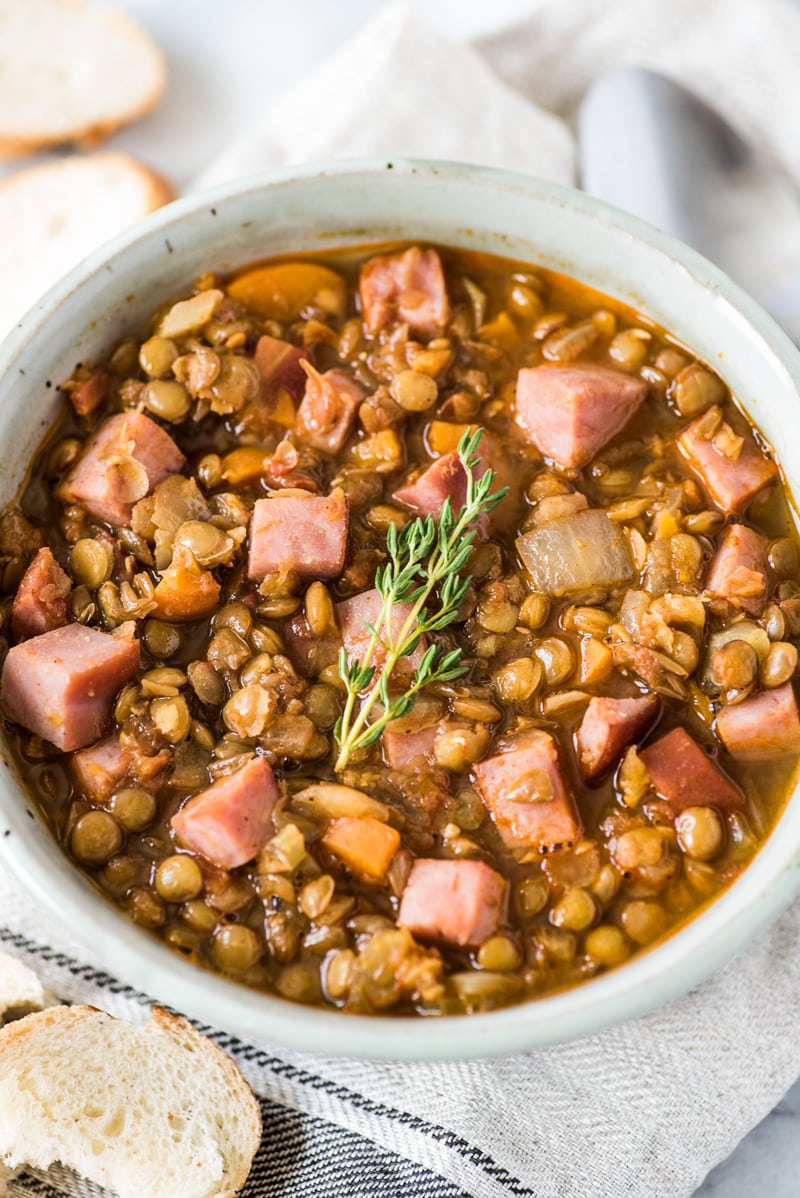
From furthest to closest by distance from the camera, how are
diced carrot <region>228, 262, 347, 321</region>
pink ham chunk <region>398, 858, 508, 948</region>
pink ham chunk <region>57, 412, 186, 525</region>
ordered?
diced carrot <region>228, 262, 347, 321</region> < pink ham chunk <region>57, 412, 186, 525</region> < pink ham chunk <region>398, 858, 508, 948</region>

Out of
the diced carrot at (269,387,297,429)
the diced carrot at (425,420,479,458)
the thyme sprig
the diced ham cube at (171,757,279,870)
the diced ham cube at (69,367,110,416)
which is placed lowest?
the diced ham cube at (171,757,279,870)

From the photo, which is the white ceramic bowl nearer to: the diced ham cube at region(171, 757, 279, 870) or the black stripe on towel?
the diced ham cube at region(171, 757, 279, 870)

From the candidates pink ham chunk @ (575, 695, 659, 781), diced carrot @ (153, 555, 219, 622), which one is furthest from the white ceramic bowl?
diced carrot @ (153, 555, 219, 622)

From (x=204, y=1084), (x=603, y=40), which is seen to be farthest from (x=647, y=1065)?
(x=603, y=40)

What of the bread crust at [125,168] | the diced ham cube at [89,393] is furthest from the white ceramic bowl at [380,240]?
the bread crust at [125,168]

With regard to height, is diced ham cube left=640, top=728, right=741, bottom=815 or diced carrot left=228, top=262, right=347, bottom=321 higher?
diced carrot left=228, top=262, right=347, bottom=321

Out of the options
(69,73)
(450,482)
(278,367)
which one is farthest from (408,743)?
(69,73)

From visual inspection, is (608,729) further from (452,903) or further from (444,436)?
(444,436)
